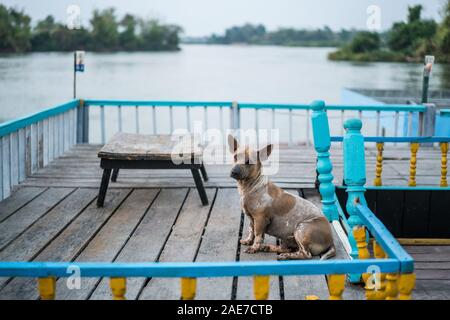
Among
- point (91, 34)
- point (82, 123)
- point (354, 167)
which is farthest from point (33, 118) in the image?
point (91, 34)

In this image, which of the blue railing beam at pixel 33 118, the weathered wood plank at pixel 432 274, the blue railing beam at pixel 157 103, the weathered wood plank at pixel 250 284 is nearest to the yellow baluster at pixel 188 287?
the weathered wood plank at pixel 250 284

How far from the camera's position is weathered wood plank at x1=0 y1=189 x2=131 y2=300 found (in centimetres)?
351

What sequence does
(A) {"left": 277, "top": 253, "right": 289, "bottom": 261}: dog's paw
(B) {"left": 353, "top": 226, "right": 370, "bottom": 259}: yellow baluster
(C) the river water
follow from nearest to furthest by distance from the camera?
1. (B) {"left": 353, "top": 226, "right": 370, "bottom": 259}: yellow baluster
2. (A) {"left": 277, "top": 253, "right": 289, "bottom": 261}: dog's paw
3. (C) the river water

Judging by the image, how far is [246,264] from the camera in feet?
7.39

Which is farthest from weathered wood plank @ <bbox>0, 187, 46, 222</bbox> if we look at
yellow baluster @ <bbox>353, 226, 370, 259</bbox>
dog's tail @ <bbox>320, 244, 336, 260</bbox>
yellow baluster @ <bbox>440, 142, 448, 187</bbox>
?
yellow baluster @ <bbox>440, 142, 448, 187</bbox>

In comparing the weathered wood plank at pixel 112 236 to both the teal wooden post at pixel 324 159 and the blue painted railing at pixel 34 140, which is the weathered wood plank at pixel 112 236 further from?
the teal wooden post at pixel 324 159

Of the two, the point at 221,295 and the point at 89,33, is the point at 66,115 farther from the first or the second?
the point at 89,33

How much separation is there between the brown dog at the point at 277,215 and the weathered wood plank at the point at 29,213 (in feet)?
6.50

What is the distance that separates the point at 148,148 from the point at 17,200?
1423mm

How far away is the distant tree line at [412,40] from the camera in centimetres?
2172

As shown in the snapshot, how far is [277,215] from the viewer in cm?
400

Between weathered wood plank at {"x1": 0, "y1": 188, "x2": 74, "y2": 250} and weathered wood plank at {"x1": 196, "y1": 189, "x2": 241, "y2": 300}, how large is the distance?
1.57m

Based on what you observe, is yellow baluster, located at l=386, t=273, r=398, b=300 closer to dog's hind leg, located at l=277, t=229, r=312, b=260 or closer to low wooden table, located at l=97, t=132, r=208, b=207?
dog's hind leg, located at l=277, t=229, r=312, b=260
